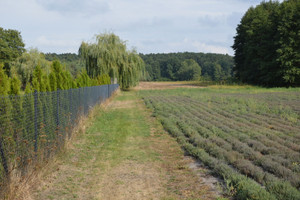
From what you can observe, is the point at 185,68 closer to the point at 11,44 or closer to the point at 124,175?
the point at 11,44

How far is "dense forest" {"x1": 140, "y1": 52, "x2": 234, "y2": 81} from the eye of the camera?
119062 millimetres

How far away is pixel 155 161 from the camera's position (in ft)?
21.4

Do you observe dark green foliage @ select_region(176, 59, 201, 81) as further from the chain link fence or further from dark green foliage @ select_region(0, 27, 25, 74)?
the chain link fence

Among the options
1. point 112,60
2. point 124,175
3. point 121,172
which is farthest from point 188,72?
point 124,175

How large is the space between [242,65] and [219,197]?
186ft

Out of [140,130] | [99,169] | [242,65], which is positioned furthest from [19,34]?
[99,169]

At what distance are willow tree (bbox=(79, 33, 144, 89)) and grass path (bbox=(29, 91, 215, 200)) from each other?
891 inches

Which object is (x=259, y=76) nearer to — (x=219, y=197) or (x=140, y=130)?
(x=140, y=130)

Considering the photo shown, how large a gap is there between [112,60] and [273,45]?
2875 cm

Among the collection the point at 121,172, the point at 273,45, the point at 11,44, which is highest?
the point at 11,44

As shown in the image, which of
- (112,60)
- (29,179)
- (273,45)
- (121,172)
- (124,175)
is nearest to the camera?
(29,179)

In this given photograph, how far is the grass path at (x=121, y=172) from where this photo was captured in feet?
15.1

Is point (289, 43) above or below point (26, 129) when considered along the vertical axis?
above

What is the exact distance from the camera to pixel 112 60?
3178cm
